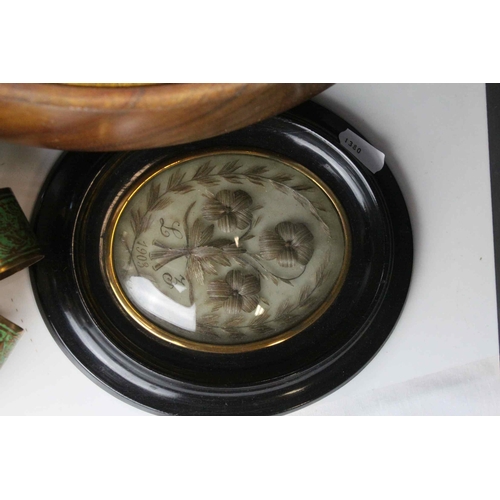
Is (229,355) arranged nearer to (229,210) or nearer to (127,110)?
(229,210)

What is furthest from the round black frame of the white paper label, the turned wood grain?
the turned wood grain

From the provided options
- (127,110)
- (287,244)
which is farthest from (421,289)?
(127,110)

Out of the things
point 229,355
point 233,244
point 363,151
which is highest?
point 363,151

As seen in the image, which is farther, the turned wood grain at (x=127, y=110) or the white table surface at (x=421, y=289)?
the white table surface at (x=421, y=289)

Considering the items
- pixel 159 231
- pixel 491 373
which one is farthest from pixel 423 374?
pixel 159 231

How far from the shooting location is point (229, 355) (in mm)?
604

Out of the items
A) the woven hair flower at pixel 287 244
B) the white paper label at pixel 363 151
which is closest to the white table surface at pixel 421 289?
the white paper label at pixel 363 151

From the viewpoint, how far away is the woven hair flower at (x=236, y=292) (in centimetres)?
59

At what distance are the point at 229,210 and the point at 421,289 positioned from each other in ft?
0.86

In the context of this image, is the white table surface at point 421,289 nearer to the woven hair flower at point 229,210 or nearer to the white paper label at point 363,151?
the white paper label at point 363,151

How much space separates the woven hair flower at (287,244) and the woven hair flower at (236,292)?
0.12 ft

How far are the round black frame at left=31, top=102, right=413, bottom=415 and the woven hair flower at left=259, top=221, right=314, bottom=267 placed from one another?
0.18 ft
